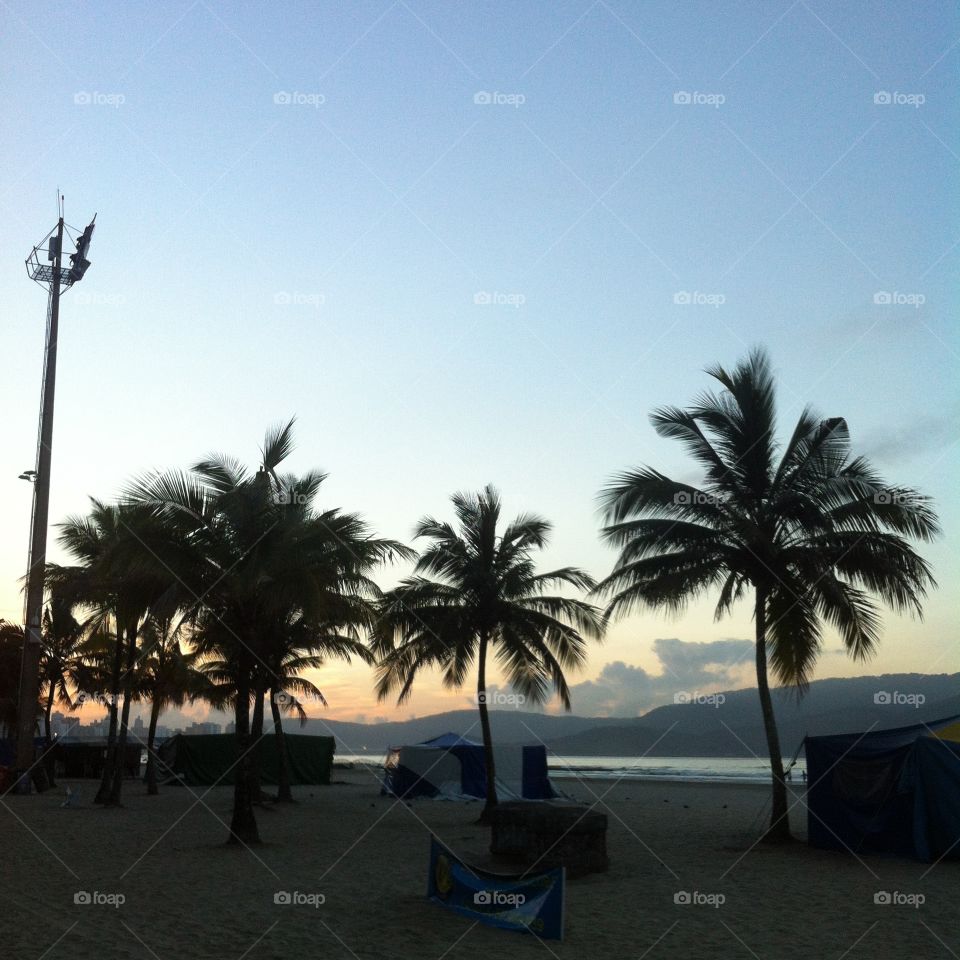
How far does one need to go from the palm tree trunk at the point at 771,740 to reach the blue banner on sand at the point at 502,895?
716cm

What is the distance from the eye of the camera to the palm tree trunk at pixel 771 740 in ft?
52.6

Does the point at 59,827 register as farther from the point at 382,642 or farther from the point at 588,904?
the point at 588,904

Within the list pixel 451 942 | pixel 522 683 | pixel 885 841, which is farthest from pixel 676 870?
pixel 522 683

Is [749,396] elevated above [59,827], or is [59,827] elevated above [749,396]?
[749,396]

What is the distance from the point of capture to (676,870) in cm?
1339

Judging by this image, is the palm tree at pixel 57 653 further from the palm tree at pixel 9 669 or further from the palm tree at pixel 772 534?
the palm tree at pixel 772 534

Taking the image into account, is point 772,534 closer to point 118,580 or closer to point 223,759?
point 118,580

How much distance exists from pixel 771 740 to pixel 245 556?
9.65 m

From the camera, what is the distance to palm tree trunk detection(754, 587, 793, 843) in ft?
52.6

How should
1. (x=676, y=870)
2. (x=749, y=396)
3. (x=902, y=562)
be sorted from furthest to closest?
(x=749, y=396), (x=902, y=562), (x=676, y=870)

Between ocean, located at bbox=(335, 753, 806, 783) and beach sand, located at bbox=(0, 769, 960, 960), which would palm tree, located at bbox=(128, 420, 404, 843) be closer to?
beach sand, located at bbox=(0, 769, 960, 960)

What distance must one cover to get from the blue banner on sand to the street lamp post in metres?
16.4

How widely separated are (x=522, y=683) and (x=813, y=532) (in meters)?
7.71

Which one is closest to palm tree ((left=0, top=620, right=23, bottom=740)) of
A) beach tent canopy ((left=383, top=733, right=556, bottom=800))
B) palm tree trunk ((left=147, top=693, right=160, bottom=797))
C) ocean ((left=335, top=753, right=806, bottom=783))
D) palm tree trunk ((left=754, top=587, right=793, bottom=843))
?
palm tree trunk ((left=147, top=693, right=160, bottom=797))
